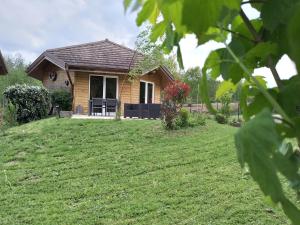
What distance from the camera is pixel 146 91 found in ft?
75.5

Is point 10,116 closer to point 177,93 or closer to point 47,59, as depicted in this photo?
point 47,59

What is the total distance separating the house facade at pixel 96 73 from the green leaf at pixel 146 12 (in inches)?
758

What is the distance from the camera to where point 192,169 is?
868cm

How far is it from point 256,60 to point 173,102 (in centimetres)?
1330

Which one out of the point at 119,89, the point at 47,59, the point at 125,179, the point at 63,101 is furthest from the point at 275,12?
the point at 47,59

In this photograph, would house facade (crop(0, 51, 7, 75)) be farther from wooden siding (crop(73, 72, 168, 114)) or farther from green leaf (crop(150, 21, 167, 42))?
green leaf (crop(150, 21, 167, 42))

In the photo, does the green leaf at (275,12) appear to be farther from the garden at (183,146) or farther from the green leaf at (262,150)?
the green leaf at (262,150)

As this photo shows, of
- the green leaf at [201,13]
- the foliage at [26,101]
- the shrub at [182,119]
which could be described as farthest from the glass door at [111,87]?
the green leaf at [201,13]

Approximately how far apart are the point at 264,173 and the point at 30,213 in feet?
22.3

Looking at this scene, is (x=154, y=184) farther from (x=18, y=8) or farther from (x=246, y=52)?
(x=18, y=8)

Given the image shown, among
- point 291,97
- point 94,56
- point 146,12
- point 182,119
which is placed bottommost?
point 182,119

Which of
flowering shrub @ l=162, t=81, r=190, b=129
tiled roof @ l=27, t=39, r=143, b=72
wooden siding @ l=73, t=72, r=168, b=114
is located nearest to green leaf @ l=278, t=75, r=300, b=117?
flowering shrub @ l=162, t=81, r=190, b=129

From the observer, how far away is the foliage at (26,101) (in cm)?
1866

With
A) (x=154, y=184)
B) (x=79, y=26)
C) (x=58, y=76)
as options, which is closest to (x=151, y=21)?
(x=154, y=184)
